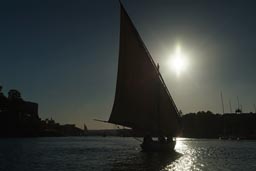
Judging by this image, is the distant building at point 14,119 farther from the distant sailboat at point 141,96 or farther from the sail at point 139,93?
the sail at point 139,93

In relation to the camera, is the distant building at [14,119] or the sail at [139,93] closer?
the sail at [139,93]

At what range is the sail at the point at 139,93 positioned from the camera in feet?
159

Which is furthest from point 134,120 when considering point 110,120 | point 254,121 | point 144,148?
point 254,121

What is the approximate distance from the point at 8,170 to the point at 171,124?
26.9m

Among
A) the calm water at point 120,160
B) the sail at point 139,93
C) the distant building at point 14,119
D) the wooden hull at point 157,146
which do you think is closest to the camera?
the calm water at point 120,160

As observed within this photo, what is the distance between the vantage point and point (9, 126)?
169 meters

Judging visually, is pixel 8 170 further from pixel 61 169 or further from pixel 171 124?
pixel 171 124

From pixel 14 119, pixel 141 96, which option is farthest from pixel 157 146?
pixel 14 119

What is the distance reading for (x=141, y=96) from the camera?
51.3m

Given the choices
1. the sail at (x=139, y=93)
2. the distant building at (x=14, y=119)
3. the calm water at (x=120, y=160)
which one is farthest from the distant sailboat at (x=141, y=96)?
the distant building at (x=14, y=119)

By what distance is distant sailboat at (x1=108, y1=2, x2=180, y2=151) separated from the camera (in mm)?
48562

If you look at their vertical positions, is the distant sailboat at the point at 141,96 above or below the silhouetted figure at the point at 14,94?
below

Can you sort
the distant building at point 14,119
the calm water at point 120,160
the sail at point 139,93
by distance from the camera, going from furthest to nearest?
1. the distant building at point 14,119
2. the sail at point 139,93
3. the calm water at point 120,160

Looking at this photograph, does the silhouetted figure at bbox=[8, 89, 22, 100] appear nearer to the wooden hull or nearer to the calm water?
the calm water
